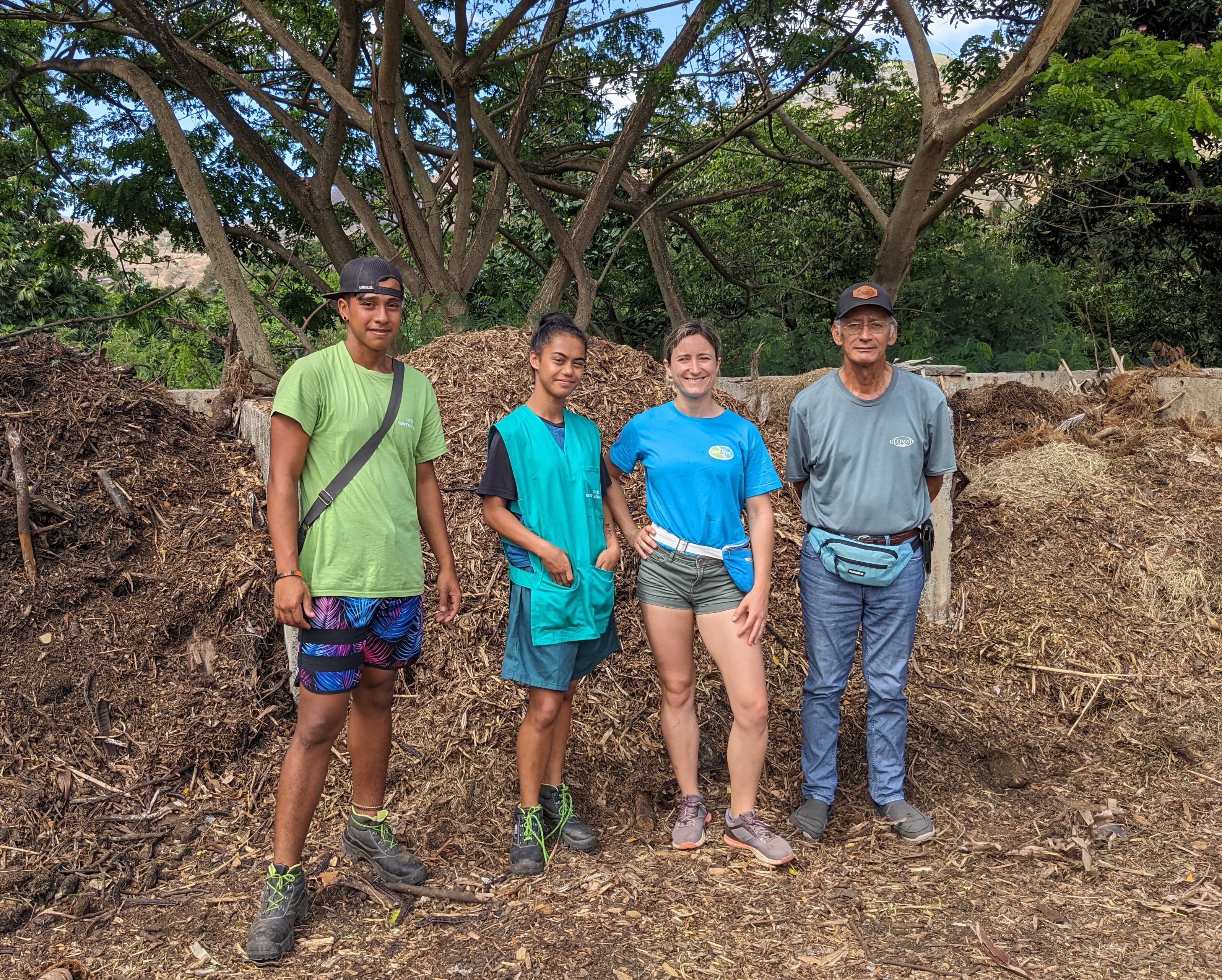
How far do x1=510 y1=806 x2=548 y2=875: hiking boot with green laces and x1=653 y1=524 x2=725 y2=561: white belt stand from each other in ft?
3.23

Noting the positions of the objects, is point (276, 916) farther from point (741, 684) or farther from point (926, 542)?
point (926, 542)

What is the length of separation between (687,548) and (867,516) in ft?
2.21

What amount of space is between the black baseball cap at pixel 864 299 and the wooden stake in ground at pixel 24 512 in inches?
148

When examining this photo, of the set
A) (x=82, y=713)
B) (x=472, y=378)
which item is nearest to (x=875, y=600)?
(x=472, y=378)

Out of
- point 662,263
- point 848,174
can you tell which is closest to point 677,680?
point 848,174

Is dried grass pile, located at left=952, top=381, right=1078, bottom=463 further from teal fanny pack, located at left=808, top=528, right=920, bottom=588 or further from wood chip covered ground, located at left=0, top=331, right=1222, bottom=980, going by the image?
teal fanny pack, located at left=808, top=528, right=920, bottom=588

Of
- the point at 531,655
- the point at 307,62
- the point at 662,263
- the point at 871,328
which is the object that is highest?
the point at 307,62

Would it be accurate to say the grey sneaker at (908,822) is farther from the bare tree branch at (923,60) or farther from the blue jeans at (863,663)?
the bare tree branch at (923,60)

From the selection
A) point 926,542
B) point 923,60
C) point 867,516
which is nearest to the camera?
point 867,516

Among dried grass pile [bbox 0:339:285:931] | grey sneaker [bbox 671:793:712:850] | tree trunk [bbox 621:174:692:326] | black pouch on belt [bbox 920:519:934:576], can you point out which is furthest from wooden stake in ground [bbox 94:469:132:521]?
tree trunk [bbox 621:174:692:326]

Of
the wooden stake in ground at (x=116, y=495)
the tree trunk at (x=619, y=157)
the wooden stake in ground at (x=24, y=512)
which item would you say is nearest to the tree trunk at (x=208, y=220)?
the tree trunk at (x=619, y=157)

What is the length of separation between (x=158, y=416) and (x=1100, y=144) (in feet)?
Answer: 19.4

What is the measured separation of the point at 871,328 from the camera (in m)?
3.35

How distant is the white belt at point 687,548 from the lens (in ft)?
10.5
